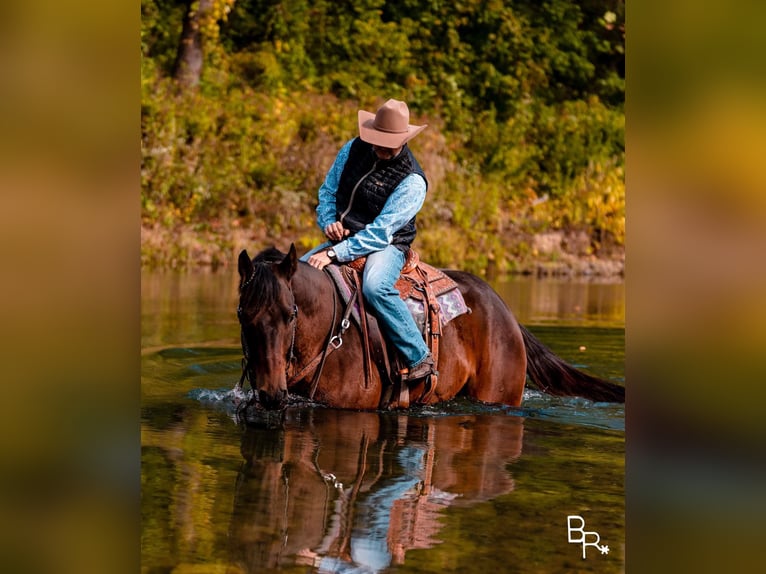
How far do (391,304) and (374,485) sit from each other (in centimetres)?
212

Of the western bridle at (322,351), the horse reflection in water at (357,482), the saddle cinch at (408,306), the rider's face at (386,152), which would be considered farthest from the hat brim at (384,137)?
the horse reflection in water at (357,482)

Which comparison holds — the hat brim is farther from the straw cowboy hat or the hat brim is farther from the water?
the water

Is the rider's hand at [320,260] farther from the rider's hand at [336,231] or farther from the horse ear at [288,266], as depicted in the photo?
the horse ear at [288,266]

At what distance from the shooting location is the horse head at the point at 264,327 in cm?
576

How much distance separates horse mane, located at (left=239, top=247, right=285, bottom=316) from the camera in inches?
227

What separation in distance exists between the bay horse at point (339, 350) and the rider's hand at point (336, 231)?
1.22ft

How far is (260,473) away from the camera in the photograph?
191 inches

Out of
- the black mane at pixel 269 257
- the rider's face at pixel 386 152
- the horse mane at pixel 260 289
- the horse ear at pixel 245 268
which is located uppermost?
the rider's face at pixel 386 152

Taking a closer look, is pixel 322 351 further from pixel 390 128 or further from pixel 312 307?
pixel 390 128

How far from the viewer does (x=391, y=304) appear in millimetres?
6664

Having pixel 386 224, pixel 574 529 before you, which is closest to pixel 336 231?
pixel 386 224

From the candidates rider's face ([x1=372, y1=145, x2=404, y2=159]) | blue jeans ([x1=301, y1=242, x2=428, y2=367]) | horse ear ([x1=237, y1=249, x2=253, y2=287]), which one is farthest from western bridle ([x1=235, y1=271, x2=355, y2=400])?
rider's face ([x1=372, y1=145, x2=404, y2=159])
